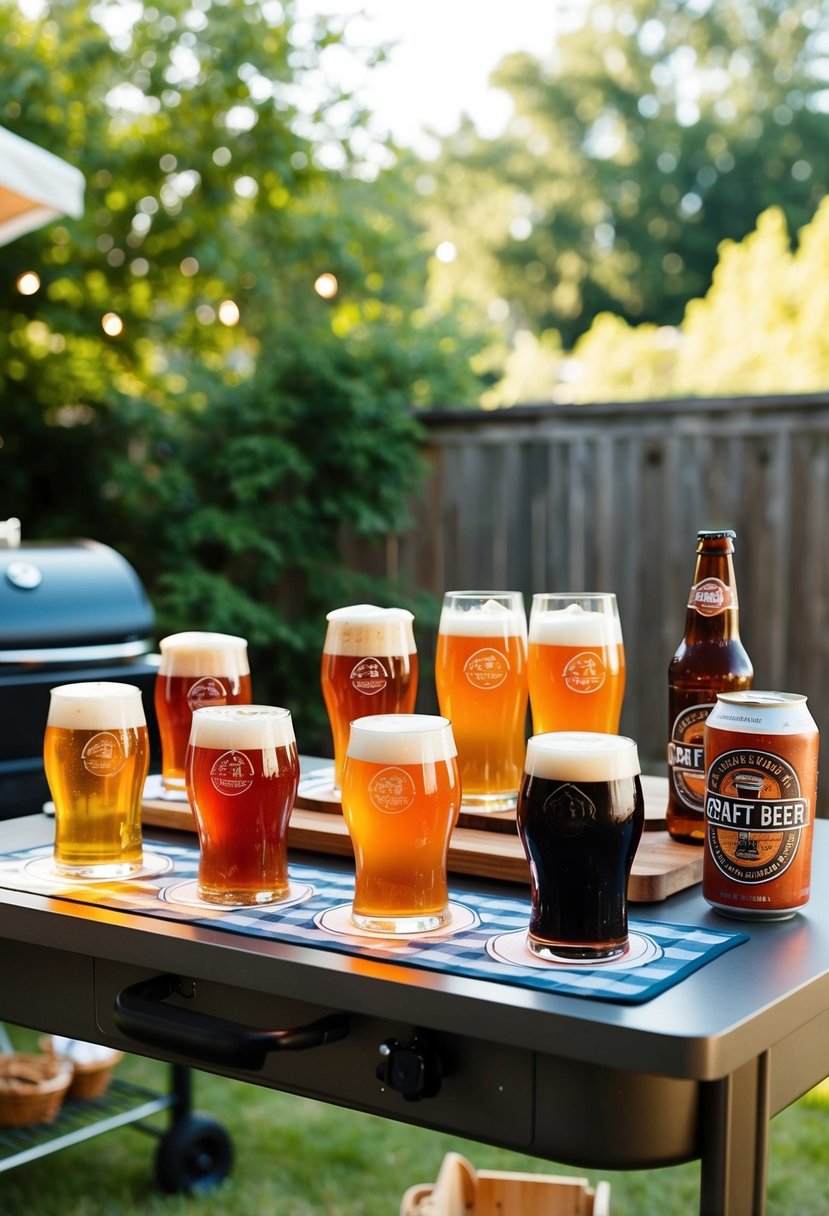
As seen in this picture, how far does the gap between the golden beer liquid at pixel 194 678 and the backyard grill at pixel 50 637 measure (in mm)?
693

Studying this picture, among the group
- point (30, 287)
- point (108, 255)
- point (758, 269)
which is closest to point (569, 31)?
point (758, 269)

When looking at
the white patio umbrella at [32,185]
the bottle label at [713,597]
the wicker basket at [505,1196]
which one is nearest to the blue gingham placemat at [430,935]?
the bottle label at [713,597]

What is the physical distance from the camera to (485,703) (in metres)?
1.70

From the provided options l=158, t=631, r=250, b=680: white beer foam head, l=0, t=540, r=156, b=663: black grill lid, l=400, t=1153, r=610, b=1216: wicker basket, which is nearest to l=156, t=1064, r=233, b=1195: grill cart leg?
l=400, t=1153, r=610, b=1216: wicker basket

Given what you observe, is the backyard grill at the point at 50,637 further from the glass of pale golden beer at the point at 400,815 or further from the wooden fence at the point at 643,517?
the wooden fence at the point at 643,517

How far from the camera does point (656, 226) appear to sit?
1881 cm

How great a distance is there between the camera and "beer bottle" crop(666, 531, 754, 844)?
1578 millimetres

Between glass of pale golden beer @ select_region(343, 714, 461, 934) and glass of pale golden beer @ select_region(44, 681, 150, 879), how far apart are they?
32 centimetres

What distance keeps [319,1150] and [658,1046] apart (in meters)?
2.28

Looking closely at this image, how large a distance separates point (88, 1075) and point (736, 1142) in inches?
92.5

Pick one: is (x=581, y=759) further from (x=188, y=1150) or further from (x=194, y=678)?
(x=188, y=1150)

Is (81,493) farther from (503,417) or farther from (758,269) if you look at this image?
(758,269)

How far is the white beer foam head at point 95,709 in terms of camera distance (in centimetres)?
149

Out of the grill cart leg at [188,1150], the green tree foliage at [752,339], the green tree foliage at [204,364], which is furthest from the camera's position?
the green tree foliage at [752,339]
